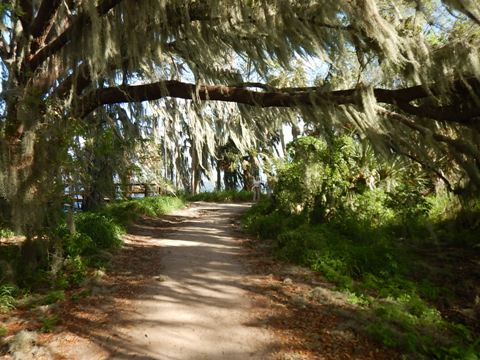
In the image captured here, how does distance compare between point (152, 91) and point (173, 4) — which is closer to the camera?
point (173, 4)

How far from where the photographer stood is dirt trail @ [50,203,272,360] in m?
4.38

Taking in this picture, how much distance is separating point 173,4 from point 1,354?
5.31 meters

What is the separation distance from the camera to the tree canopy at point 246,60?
5809 millimetres

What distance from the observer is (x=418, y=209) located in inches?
372

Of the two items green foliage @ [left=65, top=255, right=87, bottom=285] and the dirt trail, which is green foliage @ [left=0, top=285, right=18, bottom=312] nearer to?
green foliage @ [left=65, top=255, right=87, bottom=285]

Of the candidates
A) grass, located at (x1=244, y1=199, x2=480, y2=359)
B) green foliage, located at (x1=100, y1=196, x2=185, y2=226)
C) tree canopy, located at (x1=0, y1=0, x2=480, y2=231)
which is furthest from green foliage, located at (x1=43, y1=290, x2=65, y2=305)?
green foliage, located at (x1=100, y1=196, x2=185, y2=226)

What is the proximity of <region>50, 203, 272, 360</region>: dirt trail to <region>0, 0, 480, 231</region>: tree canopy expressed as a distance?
194 centimetres

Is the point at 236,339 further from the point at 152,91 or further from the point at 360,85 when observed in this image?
the point at 152,91

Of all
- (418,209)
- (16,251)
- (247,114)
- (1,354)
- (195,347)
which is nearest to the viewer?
(1,354)

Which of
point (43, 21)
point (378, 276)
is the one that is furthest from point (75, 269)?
point (378, 276)

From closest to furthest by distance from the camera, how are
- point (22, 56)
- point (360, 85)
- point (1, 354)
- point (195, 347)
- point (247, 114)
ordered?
point (1, 354), point (195, 347), point (360, 85), point (22, 56), point (247, 114)

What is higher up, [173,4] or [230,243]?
[173,4]

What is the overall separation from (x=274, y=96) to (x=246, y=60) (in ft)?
3.94

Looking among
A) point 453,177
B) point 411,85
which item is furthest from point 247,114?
point 453,177
